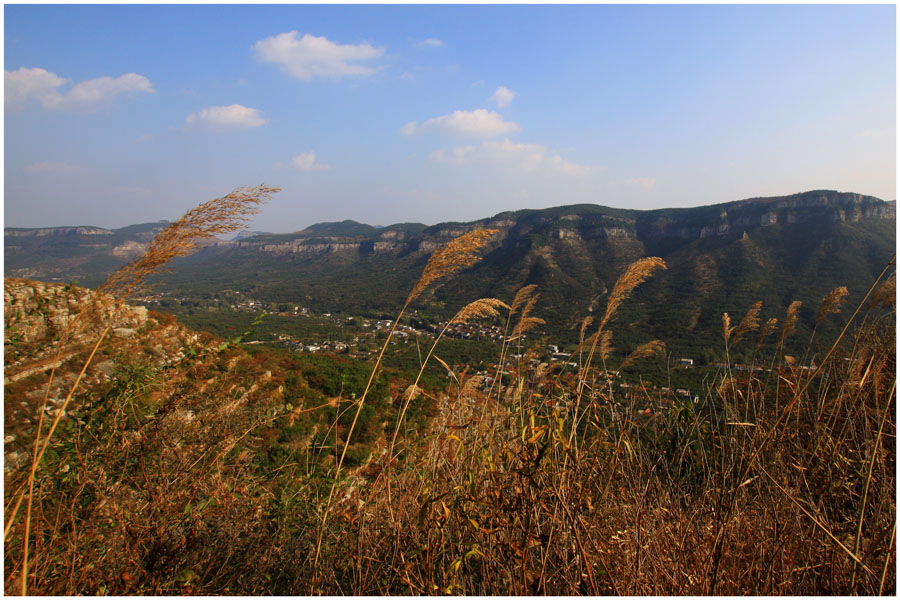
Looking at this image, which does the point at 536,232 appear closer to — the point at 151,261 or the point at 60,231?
the point at 151,261

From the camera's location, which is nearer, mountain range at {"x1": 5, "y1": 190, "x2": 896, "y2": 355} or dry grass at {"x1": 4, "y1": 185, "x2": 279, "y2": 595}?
dry grass at {"x1": 4, "y1": 185, "x2": 279, "y2": 595}

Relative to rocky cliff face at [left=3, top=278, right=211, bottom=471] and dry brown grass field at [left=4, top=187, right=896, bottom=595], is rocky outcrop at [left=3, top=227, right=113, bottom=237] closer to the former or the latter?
rocky cliff face at [left=3, top=278, right=211, bottom=471]

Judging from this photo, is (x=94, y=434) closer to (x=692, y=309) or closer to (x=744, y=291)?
(x=692, y=309)

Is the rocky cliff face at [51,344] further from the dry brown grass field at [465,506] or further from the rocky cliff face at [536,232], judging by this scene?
the rocky cliff face at [536,232]

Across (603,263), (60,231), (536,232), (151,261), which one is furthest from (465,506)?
(60,231)

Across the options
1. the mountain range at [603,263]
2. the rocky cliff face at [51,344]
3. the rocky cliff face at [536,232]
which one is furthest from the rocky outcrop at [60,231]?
the rocky cliff face at [51,344]

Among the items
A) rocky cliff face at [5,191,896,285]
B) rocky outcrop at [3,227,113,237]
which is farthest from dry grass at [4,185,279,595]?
rocky outcrop at [3,227,113,237]
